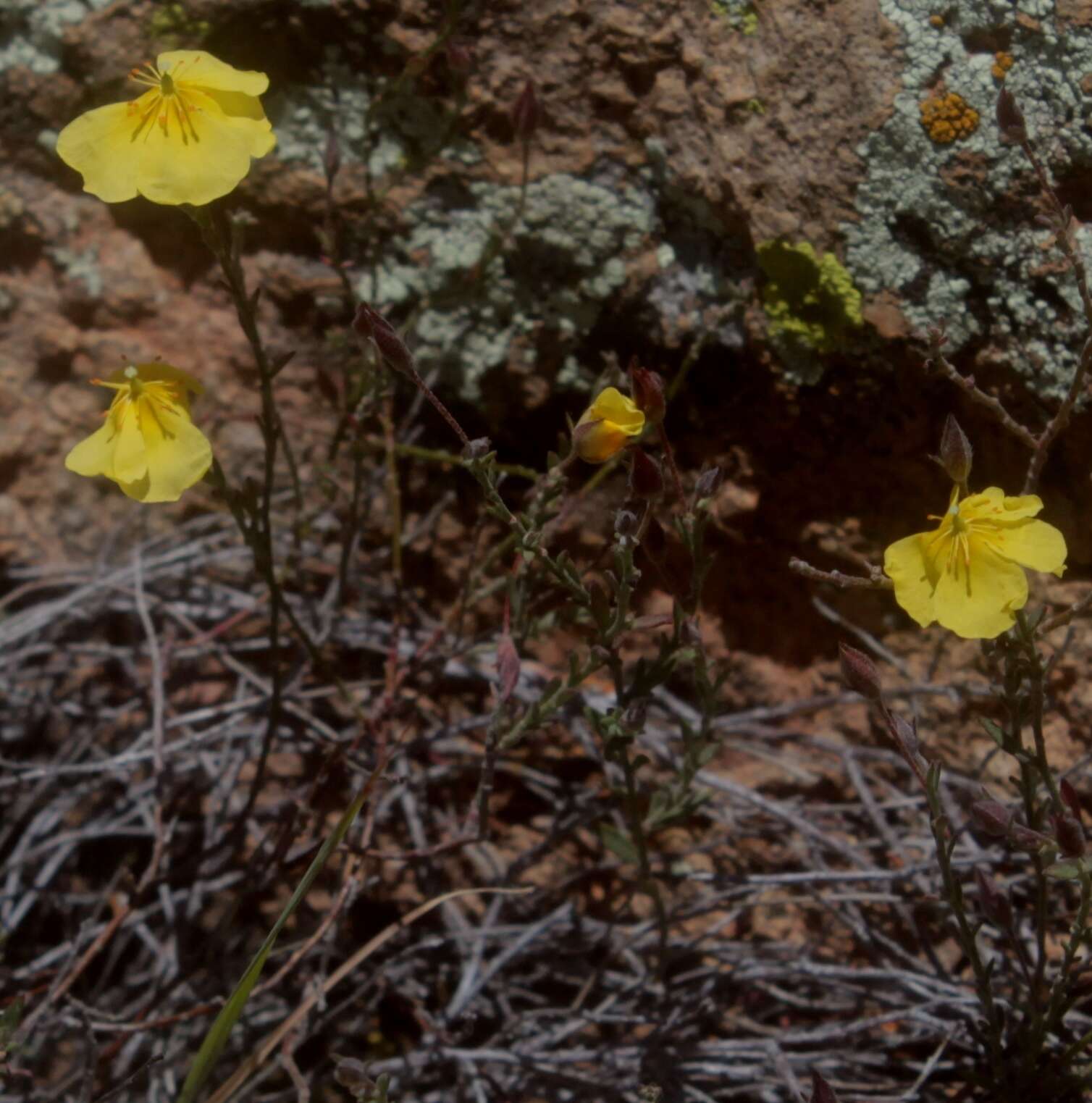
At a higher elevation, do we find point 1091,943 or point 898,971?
point 1091,943

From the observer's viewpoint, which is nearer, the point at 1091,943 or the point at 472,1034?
the point at 1091,943

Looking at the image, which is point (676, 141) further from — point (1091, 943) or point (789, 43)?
point (1091, 943)

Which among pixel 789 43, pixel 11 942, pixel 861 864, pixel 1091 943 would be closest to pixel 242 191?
pixel 789 43

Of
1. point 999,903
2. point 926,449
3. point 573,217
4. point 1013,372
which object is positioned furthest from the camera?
point 573,217

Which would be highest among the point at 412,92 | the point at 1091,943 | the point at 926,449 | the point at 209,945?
the point at 412,92

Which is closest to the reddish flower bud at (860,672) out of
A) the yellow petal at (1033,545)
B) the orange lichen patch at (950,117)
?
the yellow petal at (1033,545)

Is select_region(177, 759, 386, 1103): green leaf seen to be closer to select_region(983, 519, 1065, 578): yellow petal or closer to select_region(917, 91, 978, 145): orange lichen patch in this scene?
select_region(983, 519, 1065, 578): yellow petal

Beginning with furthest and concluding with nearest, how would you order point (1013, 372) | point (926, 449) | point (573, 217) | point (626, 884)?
point (626, 884), point (573, 217), point (926, 449), point (1013, 372)
